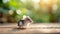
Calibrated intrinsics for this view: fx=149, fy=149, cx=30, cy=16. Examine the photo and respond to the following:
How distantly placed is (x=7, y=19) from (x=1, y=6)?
164 mm

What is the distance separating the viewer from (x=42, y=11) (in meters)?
1.73

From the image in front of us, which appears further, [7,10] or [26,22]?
[7,10]

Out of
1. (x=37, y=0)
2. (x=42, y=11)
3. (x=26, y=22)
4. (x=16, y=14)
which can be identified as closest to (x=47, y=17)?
(x=42, y=11)

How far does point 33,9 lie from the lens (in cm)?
172

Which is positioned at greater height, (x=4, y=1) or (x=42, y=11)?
(x=4, y=1)

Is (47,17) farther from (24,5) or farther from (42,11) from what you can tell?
(24,5)

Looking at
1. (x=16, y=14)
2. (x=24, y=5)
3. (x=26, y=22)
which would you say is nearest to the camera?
(x=26, y=22)

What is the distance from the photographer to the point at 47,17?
1.67m

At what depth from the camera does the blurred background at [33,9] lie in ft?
5.46

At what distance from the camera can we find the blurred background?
1663mm

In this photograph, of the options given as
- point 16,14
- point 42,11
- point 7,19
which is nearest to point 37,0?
point 42,11

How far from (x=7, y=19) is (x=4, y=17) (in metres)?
0.05

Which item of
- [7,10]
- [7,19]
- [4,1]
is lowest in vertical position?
[7,19]

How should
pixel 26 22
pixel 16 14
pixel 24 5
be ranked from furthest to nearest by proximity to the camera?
pixel 24 5, pixel 16 14, pixel 26 22
